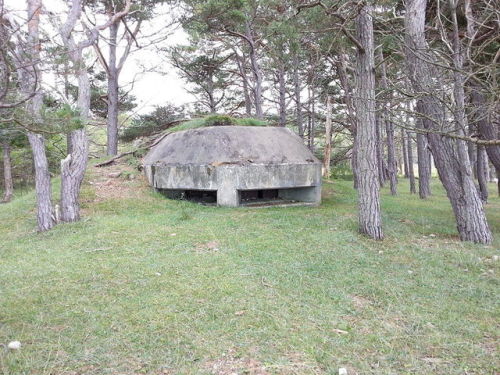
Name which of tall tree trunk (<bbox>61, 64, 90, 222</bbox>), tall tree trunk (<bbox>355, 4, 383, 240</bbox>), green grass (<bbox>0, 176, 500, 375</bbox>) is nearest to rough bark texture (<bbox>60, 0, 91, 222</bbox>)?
tall tree trunk (<bbox>61, 64, 90, 222</bbox>)

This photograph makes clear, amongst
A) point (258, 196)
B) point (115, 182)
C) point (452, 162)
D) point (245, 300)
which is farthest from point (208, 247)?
point (115, 182)

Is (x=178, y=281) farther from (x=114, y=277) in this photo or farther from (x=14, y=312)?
(x=14, y=312)

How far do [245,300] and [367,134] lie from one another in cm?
399

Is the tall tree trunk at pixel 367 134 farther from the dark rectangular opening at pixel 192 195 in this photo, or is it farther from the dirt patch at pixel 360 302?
the dark rectangular opening at pixel 192 195

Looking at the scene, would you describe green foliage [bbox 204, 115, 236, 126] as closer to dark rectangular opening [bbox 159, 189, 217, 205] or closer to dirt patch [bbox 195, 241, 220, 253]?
dark rectangular opening [bbox 159, 189, 217, 205]

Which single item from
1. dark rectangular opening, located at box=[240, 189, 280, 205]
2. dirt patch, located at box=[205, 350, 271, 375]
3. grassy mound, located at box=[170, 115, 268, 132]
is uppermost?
grassy mound, located at box=[170, 115, 268, 132]

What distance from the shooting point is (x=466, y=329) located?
3.39 meters

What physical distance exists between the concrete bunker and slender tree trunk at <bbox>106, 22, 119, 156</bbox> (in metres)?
6.02

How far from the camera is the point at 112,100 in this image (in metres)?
16.6

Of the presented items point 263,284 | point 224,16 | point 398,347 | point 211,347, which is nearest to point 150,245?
point 263,284

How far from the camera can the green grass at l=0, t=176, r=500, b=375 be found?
2.92 m

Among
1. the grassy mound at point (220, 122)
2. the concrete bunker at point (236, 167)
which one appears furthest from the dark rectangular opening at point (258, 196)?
the grassy mound at point (220, 122)

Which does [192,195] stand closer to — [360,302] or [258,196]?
[258,196]

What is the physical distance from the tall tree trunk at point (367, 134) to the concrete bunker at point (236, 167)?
3.34 m
